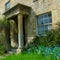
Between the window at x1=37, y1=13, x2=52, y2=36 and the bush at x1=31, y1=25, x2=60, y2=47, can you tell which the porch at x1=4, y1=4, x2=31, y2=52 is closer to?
the window at x1=37, y1=13, x2=52, y2=36

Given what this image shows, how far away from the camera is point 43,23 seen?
1475 centimetres

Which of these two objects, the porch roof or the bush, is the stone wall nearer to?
the porch roof

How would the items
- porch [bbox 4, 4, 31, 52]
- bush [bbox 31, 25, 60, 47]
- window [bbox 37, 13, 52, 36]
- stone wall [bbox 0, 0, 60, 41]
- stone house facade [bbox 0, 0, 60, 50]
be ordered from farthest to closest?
porch [bbox 4, 4, 31, 52] < window [bbox 37, 13, 52, 36] < stone house facade [bbox 0, 0, 60, 50] < stone wall [bbox 0, 0, 60, 41] < bush [bbox 31, 25, 60, 47]

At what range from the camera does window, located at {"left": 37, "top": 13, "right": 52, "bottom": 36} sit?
14.1 metres

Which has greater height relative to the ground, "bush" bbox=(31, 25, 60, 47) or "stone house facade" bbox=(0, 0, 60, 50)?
"stone house facade" bbox=(0, 0, 60, 50)

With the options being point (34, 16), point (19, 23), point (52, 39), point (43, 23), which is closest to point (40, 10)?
point (34, 16)

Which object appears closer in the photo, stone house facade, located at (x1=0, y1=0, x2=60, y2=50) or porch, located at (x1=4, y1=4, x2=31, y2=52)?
stone house facade, located at (x1=0, y1=0, x2=60, y2=50)

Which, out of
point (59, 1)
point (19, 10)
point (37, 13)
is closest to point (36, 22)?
point (37, 13)

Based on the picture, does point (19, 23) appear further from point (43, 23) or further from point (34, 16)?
point (43, 23)

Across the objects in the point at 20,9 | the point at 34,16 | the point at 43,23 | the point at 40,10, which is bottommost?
the point at 43,23

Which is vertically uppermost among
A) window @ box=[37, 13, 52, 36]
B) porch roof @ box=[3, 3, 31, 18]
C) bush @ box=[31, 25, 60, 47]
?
porch roof @ box=[3, 3, 31, 18]

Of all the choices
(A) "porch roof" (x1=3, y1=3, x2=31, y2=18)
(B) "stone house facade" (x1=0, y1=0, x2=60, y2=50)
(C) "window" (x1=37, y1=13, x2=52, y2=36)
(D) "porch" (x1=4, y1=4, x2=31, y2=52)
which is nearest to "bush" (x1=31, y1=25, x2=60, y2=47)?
(B) "stone house facade" (x1=0, y1=0, x2=60, y2=50)

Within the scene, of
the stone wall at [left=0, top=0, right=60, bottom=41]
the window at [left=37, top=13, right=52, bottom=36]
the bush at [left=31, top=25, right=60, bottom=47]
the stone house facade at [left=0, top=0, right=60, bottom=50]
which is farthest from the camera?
the window at [left=37, top=13, right=52, bottom=36]

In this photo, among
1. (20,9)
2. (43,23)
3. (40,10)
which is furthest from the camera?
(20,9)
